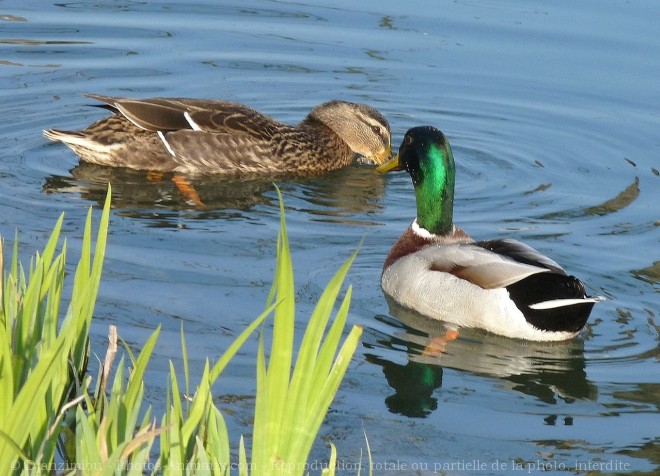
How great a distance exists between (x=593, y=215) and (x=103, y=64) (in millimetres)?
5120

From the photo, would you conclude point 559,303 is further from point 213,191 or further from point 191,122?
point 191,122

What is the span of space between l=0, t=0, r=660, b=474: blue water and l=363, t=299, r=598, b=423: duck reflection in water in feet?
0.05

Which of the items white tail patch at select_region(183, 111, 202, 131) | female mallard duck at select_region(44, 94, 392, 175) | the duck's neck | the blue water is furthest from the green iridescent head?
white tail patch at select_region(183, 111, 202, 131)

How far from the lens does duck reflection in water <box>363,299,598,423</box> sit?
5621 mm

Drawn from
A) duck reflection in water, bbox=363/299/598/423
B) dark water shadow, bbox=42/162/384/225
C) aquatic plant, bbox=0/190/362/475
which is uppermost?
aquatic plant, bbox=0/190/362/475

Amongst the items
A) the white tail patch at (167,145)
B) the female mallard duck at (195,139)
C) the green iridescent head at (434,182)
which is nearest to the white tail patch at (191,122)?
the female mallard duck at (195,139)

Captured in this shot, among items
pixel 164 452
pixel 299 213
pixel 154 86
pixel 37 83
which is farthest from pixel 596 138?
pixel 164 452

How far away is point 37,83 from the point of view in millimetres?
10656

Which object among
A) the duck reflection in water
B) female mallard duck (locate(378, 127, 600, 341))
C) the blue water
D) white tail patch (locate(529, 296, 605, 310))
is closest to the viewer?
the blue water

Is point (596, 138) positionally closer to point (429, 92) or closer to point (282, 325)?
point (429, 92)

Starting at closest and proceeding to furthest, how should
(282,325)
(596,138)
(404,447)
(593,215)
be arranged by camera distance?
(282,325)
(404,447)
(593,215)
(596,138)

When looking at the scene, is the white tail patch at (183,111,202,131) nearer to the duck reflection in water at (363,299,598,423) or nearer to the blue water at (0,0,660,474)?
the blue water at (0,0,660,474)

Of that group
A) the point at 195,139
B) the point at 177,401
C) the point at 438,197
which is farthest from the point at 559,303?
the point at 195,139

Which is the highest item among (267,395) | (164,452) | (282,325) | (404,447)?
(282,325)
